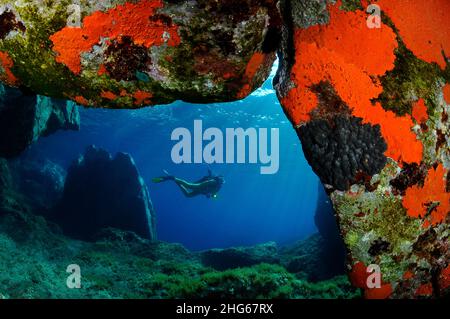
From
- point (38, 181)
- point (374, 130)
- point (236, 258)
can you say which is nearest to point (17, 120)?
point (236, 258)

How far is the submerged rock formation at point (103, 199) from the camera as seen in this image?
666 inches

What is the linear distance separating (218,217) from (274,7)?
617 feet

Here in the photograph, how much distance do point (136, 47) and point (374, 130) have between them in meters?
2.49

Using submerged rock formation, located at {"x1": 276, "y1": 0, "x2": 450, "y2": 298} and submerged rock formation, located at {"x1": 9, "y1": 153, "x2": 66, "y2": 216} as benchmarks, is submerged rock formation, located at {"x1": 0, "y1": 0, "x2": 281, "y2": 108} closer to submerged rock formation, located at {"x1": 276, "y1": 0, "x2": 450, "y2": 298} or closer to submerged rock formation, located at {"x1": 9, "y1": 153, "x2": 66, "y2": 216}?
submerged rock formation, located at {"x1": 276, "y1": 0, "x2": 450, "y2": 298}

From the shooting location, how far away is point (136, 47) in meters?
3.02

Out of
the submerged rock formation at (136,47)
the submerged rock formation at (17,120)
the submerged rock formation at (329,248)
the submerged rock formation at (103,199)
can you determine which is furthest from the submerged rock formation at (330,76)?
the submerged rock formation at (103,199)

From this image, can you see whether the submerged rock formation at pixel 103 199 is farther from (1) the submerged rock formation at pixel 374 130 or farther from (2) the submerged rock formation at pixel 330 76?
(1) the submerged rock formation at pixel 374 130

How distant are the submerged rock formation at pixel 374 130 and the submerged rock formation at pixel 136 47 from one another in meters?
0.53

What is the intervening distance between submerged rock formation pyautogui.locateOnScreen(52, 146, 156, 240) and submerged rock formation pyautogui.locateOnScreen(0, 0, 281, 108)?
1398 cm

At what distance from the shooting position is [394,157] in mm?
2955

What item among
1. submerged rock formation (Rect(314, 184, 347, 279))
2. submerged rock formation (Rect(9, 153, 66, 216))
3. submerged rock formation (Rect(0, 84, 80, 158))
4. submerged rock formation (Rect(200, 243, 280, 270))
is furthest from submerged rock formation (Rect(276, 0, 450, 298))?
submerged rock formation (Rect(9, 153, 66, 216))

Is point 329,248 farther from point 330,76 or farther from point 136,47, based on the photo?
point 136,47

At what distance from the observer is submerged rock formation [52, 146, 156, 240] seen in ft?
55.5
